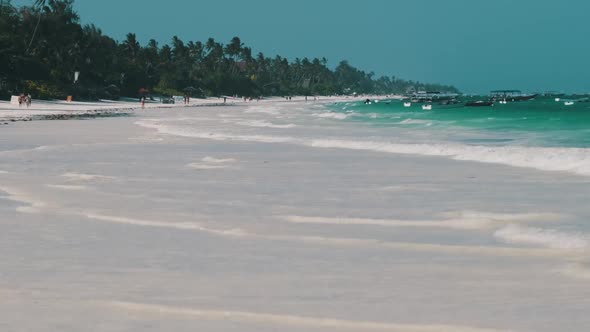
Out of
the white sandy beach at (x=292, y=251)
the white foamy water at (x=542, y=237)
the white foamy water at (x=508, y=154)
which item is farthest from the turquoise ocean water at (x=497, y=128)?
the white foamy water at (x=542, y=237)

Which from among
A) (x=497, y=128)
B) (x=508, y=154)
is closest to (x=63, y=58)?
(x=497, y=128)

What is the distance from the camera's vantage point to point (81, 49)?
4446 inches

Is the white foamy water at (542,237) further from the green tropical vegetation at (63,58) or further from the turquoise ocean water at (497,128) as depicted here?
the green tropical vegetation at (63,58)

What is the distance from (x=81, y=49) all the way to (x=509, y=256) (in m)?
111

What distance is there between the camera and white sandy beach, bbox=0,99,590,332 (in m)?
5.83

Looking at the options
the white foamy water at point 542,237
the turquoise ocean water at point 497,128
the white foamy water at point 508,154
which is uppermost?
the white foamy water at point 542,237

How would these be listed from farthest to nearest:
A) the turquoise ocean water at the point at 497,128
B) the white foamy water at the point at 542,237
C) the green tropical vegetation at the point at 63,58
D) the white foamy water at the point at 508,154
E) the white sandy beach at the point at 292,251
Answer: the green tropical vegetation at the point at 63,58 → the turquoise ocean water at the point at 497,128 → the white foamy water at the point at 508,154 → the white foamy water at the point at 542,237 → the white sandy beach at the point at 292,251

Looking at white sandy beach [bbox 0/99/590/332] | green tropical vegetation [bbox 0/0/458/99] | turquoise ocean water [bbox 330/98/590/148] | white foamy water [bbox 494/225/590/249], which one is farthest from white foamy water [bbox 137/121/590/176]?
green tropical vegetation [bbox 0/0/458/99]

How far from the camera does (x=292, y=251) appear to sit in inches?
327

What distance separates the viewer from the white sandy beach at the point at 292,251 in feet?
19.1

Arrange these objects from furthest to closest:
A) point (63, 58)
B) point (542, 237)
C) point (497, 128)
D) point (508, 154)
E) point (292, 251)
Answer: point (63, 58)
point (497, 128)
point (508, 154)
point (542, 237)
point (292, 251)

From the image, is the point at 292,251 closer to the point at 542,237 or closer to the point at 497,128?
the point at 542,237

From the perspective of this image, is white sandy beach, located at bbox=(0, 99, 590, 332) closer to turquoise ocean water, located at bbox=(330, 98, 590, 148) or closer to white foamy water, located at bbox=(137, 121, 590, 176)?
white foamy water, located at bbox=(137, 121, 590, 176)

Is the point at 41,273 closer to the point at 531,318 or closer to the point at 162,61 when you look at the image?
the point at 531,318
